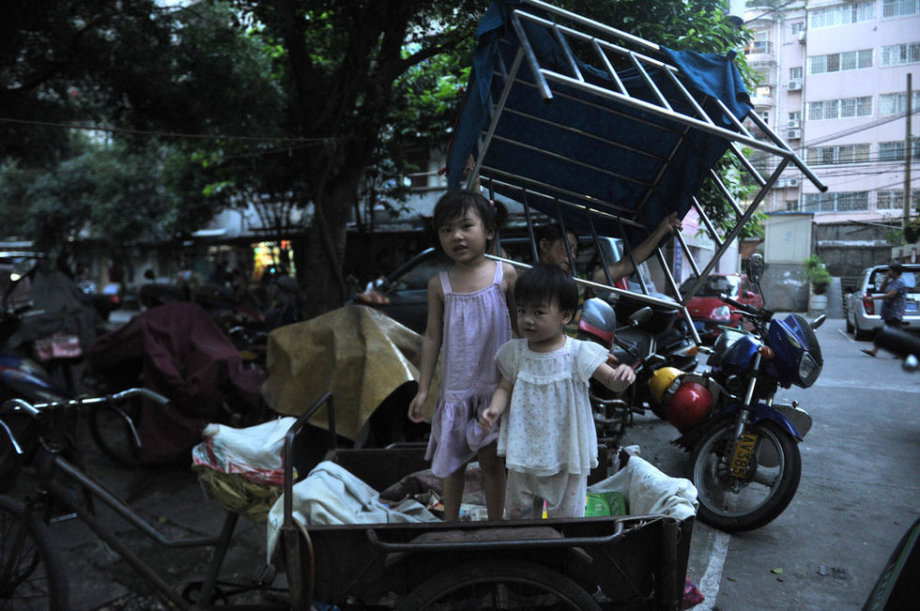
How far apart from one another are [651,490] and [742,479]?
131 cm

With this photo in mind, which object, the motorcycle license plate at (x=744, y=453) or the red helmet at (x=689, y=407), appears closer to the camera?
the motorcycle license plate at (x=744, y=453)

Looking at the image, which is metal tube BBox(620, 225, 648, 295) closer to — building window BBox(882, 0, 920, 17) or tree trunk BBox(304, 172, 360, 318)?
building window BBox(882, 0, 920, 17)

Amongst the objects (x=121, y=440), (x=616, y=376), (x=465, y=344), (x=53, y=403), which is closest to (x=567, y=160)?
(x=465, y=344)

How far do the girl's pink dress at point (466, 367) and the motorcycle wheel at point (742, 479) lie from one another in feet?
5.03

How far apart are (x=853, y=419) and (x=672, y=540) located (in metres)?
3.50

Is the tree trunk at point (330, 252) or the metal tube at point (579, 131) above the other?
the metal tube at point (579, 131)

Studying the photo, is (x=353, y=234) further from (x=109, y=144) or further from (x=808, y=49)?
(x=808, y=49)

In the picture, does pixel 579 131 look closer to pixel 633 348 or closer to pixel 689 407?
pixel 633 348

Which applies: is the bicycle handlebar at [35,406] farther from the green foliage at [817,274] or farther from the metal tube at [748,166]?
the green foliage at [817,274]

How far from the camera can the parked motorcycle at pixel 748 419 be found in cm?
306

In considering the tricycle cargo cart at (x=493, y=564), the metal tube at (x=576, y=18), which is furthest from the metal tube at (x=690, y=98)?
the tricycle cargo cart at (x=493, y=564)

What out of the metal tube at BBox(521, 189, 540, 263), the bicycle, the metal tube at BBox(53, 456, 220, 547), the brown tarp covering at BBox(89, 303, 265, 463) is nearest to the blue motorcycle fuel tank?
the metal tube at BBox(521, 189, 540, 263)

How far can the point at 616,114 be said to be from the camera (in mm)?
3248

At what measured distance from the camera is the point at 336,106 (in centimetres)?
650
